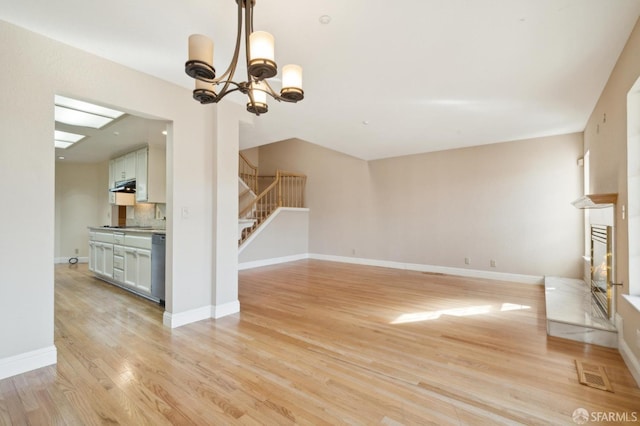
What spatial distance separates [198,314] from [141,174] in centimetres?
323

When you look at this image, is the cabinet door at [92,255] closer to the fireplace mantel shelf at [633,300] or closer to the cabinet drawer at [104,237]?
the cabinet drawer at [104,237]

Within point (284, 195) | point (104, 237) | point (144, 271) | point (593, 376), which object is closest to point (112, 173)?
point (104, 237)

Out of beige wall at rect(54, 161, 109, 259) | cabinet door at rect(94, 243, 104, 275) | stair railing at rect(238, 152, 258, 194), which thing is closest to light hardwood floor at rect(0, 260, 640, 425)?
cabinet door at rect(94, 243, 104, 275)

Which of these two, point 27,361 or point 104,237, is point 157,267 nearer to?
point 27,361

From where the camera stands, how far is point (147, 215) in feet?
19.4

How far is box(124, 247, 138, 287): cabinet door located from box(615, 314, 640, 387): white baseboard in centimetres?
Result: 526

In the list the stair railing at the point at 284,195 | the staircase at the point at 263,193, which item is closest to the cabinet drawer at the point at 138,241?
the staircase at the point at 263,193

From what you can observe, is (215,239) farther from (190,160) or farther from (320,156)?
(320,156)

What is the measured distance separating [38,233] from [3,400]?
1116mm

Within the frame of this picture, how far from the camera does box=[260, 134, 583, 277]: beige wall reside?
4926mm

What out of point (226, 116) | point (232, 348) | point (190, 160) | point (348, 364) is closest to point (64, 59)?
point (190, 160)

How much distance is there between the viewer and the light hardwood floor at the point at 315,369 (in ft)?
5.80

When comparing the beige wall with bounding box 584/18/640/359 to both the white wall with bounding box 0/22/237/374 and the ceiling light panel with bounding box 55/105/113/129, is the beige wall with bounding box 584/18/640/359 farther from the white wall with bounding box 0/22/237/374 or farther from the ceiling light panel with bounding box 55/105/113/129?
the ceiling light panel with bounding box 55/105/113/129

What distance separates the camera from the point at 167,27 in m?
2.12
